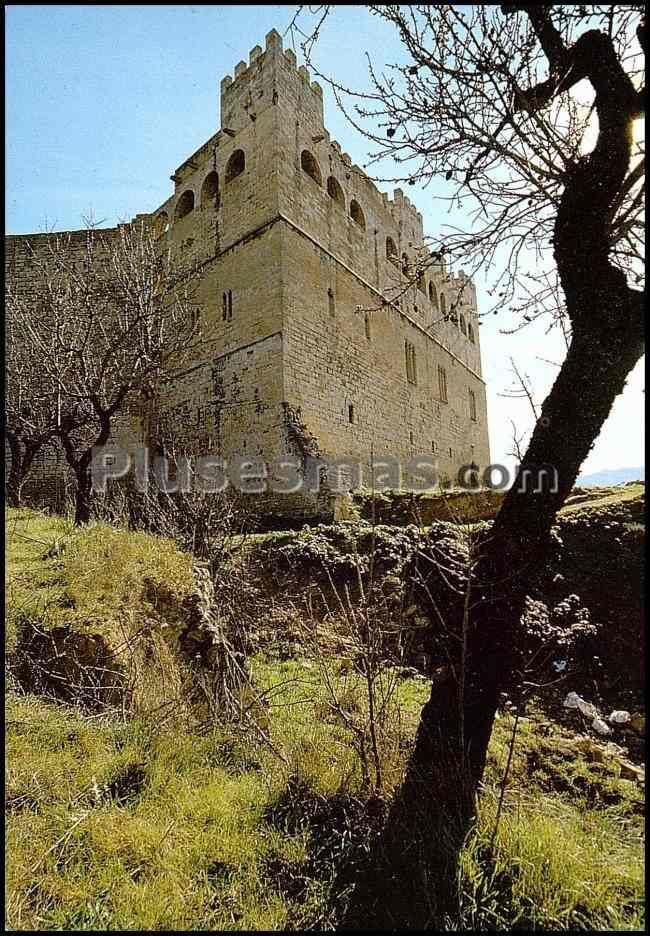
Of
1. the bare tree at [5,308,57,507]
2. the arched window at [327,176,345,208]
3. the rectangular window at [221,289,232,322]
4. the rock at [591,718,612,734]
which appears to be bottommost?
the rock at [591,718,612,734]

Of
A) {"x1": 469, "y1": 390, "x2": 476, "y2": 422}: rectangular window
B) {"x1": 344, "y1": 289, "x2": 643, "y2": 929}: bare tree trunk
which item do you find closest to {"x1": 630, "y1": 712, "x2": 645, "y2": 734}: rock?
{"x1": 344, "y1": 289, "x2": 643, "y2": 929}: bare tree trunk

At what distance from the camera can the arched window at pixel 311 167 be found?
1348 centimetres

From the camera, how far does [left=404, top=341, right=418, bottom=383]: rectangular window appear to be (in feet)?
58.6

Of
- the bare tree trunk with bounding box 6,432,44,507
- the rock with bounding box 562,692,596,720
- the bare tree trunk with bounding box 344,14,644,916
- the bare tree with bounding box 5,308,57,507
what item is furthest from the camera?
the bare tree trunk with bounding box 6,432,44,507

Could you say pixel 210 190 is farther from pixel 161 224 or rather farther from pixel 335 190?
pixel 335 190

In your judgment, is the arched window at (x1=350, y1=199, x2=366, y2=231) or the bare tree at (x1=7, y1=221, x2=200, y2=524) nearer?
the bare tree at (x1=7, y1=221, x2=200, y2=524)

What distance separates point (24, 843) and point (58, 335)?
8.98 meters

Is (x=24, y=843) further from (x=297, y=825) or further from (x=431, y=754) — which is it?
(x=431, y=754)

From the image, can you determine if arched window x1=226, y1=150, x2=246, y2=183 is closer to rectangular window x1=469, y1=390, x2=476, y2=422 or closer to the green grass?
the green grass

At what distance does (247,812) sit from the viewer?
9.21 ft

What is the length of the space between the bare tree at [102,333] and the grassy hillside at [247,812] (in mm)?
4786


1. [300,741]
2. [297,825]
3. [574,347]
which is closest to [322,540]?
[300,741]

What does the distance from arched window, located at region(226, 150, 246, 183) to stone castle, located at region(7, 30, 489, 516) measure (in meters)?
0.03

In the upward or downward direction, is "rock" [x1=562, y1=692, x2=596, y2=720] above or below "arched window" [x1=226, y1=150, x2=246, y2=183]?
below
